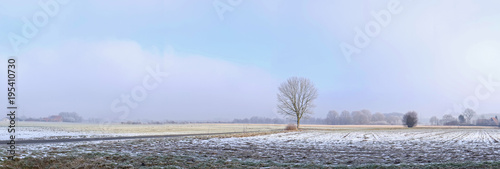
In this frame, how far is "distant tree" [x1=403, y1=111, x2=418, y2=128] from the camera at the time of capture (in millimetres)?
104350

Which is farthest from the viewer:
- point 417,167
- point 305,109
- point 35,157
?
point 305,109

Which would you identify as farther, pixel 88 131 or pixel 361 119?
pixel 361 119

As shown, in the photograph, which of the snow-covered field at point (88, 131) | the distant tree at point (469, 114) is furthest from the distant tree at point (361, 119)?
the snow-covered field at point (88, 131)

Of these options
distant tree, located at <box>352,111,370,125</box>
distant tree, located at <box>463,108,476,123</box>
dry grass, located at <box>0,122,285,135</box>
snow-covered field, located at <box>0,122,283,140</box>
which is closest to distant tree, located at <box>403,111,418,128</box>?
dry grass, located at <box>0,122,285,135</box>

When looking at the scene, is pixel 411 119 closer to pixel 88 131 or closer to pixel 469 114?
pixel 88 131

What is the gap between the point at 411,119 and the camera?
104438 mm

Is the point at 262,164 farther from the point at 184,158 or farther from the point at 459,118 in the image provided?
the point at 459,118

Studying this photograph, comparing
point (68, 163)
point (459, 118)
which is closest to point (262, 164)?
point (68, 163)

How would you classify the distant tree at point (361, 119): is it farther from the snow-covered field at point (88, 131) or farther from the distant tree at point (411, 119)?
the snow-covered field at point (88, 131)

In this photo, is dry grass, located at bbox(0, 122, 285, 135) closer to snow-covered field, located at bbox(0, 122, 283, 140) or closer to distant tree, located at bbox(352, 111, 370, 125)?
snow-covered field, located at bbox(0, 122, 283, 140)

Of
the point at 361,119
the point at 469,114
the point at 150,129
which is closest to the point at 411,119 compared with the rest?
the point at 150,129

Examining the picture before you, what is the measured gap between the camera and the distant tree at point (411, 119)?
342 ft

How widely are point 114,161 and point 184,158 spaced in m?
3.83

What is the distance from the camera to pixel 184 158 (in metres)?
19.4
